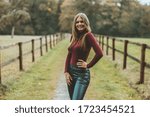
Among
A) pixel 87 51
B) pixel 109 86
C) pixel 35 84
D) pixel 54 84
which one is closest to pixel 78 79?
pixel 87 51

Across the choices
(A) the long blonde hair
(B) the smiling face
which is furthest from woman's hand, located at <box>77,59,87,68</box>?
(B) the smiling face

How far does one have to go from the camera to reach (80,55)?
4.63m

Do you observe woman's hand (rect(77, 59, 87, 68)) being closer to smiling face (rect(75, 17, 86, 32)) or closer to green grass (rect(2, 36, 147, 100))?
smiling face (rect(75, 17, 86, 32))

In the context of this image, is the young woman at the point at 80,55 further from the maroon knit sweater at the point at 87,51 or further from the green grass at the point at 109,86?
the green grass at the point at 109,86

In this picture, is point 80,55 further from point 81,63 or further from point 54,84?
point 54,84

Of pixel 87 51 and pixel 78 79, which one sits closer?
pixel 87 51

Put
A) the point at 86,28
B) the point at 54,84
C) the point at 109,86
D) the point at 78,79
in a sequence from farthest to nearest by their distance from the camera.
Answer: the point at 54,84 < the point at 109,86 < the point at 78,79 < the point at 86,28

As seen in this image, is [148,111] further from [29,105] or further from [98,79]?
[98,79]

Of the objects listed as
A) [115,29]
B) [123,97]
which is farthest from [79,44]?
[115,29]

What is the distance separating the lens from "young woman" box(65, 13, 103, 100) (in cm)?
454

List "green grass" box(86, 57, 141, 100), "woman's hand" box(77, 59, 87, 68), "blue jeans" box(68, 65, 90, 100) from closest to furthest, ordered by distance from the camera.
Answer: "woman's hand" box(77, 59, 87, 68) < "blue jeans" box(68, 65, 90, 100) < "green grass" box(86, 57, 141, 100)

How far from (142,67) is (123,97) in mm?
1517

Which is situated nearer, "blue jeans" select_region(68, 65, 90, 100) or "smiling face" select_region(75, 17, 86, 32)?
"smiling face" select_region(75, 17, 86, 32)

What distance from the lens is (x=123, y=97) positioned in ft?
26.9
